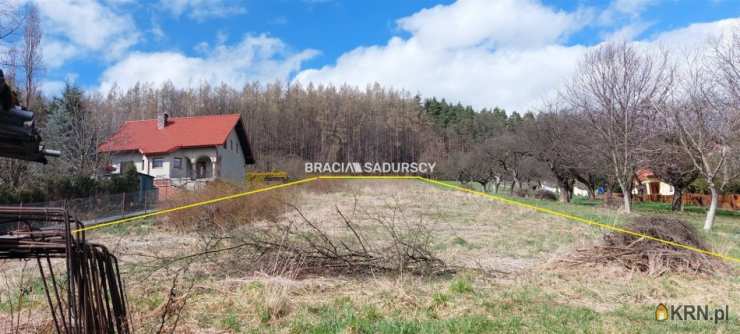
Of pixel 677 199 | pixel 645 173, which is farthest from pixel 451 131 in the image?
pixel 677 199

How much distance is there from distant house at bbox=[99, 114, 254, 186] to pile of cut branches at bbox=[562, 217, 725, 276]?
26.9m

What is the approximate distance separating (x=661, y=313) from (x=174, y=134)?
33.7m

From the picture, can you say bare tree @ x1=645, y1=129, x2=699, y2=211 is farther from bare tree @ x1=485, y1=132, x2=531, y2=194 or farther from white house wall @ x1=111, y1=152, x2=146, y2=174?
white house wall @ x1=111, y1=152, x2=146, y2=174

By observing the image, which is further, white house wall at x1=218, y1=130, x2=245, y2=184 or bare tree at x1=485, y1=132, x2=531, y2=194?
bare tree at x1=485, y1=132, x2=531, y2=194

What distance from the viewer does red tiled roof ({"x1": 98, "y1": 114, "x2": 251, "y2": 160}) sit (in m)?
31.6

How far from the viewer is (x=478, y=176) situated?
4122cm

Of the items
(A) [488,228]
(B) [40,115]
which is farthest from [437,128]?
(A) [488,228]

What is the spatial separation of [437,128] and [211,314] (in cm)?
6123

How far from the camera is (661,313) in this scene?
4.83m

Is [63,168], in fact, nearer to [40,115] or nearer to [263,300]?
[40,115]

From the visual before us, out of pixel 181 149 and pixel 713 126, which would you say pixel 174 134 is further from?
pixel 713 126

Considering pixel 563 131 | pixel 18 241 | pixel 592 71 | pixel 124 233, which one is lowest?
pixel 124 233

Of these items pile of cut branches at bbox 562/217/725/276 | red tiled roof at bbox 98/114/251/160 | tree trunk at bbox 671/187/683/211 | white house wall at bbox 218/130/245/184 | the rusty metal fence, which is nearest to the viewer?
pile of cut branches at bbox 562/217/725/276

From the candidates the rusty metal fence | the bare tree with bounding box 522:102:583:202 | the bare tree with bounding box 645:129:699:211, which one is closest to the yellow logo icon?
the bare tree with bounding box 645:129:699:211
